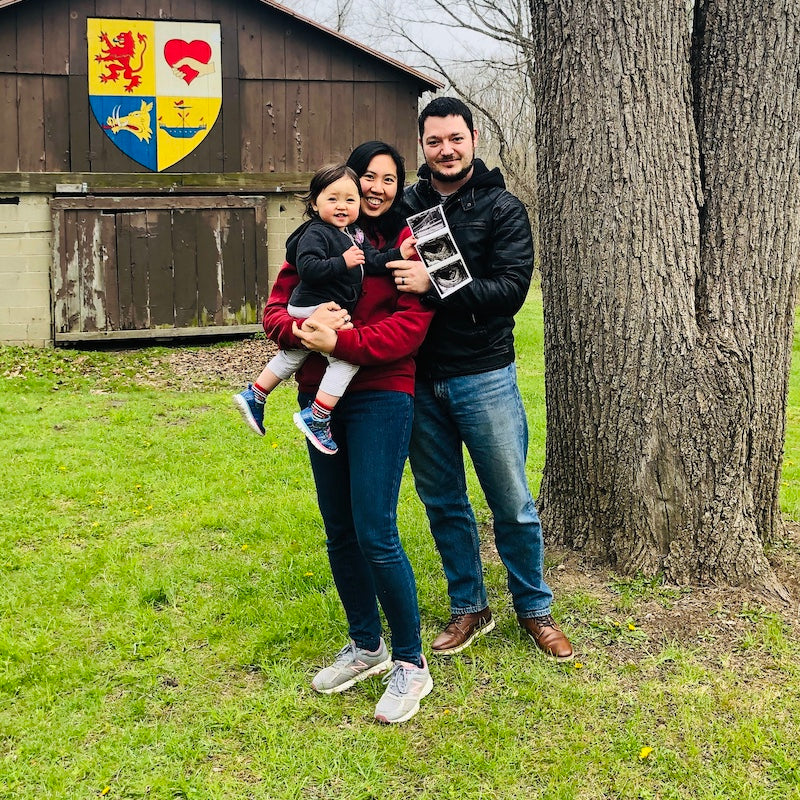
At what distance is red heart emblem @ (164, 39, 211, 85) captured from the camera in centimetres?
1151

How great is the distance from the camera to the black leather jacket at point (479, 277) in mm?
3359

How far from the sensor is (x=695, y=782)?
3010 millimetres

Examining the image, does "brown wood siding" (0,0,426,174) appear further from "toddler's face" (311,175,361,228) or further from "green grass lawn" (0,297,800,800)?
"toddler's face" (311,175,361,228)

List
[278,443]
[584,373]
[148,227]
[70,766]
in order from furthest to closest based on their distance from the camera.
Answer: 1. [148,227]
2. [278,443]
3. [584,373]
4. [70,766]

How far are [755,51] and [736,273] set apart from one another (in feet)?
3.12

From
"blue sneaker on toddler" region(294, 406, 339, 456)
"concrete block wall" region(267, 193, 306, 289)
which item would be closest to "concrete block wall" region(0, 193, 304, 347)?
"concrete block wall" region(267, 193, 306, 289)

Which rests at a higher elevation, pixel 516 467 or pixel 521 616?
pixel 516 467

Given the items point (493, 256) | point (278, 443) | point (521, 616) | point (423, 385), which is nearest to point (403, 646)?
point (521, 616)

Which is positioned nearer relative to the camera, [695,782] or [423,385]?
[695,782]

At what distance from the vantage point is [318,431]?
3.29 metres

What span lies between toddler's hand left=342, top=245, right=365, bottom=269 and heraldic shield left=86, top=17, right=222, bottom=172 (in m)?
9.22

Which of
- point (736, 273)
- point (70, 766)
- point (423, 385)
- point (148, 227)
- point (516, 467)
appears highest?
point (148, 227)

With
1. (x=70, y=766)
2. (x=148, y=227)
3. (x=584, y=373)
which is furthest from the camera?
(x=148, y=227)

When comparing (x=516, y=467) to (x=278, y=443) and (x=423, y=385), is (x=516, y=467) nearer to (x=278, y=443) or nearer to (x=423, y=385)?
(x=423, y=385)
